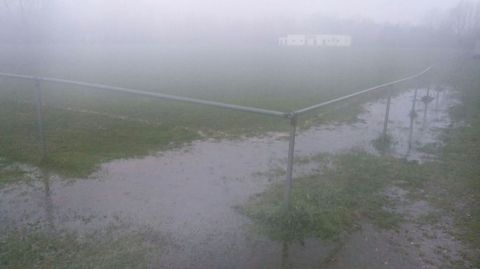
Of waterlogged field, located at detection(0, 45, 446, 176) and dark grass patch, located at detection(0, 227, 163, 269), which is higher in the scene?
dark grass patch, located at detection(0, 227, 163, 269)

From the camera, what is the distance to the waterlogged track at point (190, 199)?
3408 mm

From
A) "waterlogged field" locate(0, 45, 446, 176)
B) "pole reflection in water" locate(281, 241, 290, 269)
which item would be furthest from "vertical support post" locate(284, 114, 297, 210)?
"waterlogged field" locate(0, 45, 446, 176)

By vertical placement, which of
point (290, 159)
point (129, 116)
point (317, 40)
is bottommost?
point (317, 40)

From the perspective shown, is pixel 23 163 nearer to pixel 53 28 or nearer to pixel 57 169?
pixel 57 169

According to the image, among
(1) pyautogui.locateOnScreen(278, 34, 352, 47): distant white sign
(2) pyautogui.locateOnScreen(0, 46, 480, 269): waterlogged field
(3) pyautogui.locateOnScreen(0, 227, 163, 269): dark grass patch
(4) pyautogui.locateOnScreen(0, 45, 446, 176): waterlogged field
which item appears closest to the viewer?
(3) pyautogui.locateOnScreen(0, 227, 163, 269): dark grass patch

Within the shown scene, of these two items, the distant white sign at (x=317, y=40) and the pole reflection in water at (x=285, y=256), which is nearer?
the pole reflection in water at (x=285, y=256)

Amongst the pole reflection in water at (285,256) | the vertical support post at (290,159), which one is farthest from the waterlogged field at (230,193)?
the vertical support post at (290,159)

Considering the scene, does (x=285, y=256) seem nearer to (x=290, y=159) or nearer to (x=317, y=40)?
(x=290, y=159)

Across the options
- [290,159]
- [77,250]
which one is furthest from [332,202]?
[77,250]

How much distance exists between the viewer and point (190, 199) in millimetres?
4426

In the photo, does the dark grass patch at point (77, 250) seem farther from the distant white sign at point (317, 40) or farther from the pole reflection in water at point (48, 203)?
the distant white sign at point (317, 40)

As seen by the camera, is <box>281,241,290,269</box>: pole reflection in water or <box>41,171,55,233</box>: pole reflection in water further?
<box>41,171,55,233</box>: pole reflection in water

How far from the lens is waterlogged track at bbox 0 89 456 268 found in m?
3.41

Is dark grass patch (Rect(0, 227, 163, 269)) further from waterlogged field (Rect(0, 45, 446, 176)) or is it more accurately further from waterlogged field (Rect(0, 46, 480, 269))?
waterlogged field (Rect(0, 45, 446, 176))
